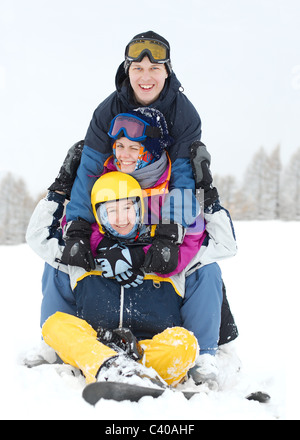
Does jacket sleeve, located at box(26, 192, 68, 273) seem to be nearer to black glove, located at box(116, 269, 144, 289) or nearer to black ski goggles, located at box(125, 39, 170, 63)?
black glove, located at box(116, 269, 144, 289)

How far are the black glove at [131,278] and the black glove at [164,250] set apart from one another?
75 mm

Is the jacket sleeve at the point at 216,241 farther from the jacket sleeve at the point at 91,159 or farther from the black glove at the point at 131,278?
the jacket sleeve at the point at 91,159

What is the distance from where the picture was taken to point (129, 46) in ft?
9.97

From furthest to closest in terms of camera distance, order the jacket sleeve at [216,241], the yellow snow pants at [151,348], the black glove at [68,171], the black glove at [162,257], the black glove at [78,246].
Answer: the black glove at [68,171], the jacket sleeve at [216,241], the black glove at [78,246], the black glove at [162,257], the yellow snow pants at [151,348]

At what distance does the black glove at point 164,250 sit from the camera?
103 inches

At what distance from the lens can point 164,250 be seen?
2.62 meters

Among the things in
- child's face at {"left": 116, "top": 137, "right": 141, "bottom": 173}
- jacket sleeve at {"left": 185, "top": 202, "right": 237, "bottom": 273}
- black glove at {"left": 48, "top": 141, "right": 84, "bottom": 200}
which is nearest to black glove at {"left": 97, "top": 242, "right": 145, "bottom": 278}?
jacket sleeve at {"left": 185, "top": 202, "right": 237, "bottom": 273}

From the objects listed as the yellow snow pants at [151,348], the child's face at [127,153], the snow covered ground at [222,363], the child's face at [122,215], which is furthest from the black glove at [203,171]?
the snow covered ground at [222,363]

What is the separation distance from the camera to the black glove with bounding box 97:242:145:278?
266 cm

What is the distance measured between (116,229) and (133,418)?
121cm

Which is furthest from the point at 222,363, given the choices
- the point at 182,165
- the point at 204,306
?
the point at 182,165

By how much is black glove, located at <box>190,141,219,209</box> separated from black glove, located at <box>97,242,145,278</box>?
56 cm

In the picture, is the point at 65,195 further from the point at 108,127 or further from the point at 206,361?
the point at 206,361

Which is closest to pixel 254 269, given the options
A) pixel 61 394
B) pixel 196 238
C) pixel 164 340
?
pixel 196 238
